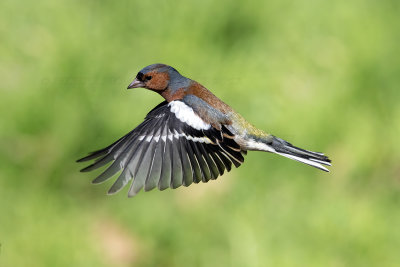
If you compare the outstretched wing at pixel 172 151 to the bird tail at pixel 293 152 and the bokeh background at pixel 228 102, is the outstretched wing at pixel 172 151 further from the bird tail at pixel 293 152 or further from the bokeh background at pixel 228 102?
the bokeh background at pixel 228 102

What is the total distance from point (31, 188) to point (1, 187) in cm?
21

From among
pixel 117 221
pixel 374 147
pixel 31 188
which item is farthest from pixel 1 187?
pixel 374 147

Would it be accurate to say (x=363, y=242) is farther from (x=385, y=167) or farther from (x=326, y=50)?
(x=326, y=50)

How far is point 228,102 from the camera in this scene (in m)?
5.32

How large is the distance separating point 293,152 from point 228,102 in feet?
7.13

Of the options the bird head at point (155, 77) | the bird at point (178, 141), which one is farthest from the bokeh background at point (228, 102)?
the bird head at point (155, 77)

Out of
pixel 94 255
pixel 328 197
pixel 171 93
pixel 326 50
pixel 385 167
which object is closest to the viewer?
pixel 171 93

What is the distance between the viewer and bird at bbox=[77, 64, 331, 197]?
2.81 m

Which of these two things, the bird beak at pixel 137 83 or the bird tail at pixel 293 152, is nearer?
the bird beak at pixel 137 83

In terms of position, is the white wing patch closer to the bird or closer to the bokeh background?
the bird

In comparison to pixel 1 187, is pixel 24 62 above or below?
above

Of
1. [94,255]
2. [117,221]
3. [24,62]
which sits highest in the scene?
[24,62]

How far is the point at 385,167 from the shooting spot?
5.59 m

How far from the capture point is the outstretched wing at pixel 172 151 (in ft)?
9.14
